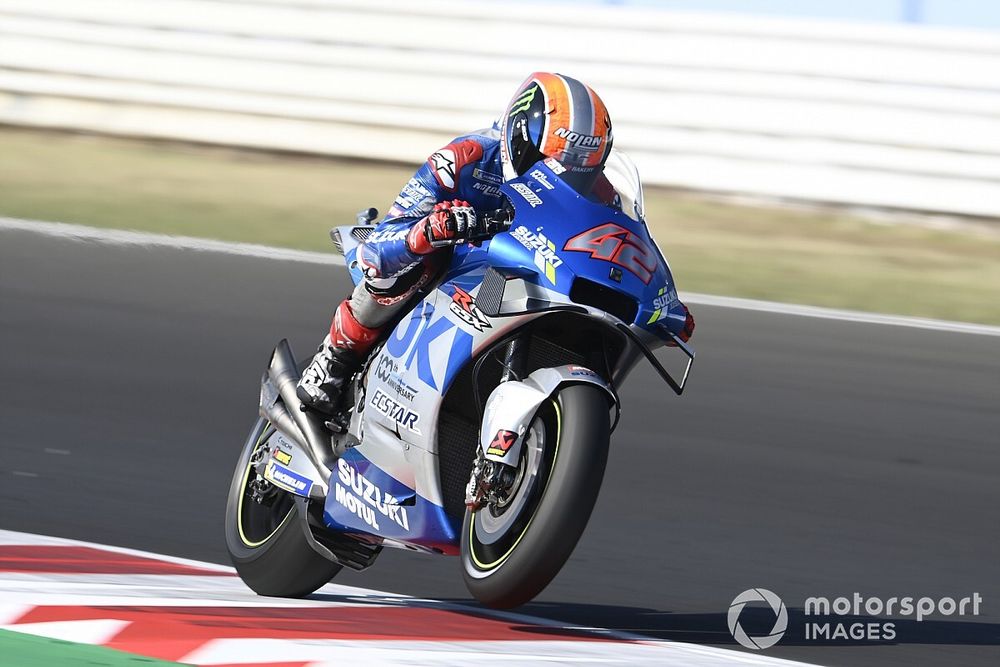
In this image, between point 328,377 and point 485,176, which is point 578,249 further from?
point 328,377

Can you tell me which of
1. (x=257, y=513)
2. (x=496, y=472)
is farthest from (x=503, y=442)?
(x=257, y=513)

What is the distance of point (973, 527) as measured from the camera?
19.2ft

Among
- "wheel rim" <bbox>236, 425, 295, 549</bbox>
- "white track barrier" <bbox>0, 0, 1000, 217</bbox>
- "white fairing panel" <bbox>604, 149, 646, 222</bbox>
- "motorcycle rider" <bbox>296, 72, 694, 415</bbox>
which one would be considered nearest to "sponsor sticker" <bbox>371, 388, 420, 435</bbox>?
"motorcycle rider" <bbox>296, 72, 694, 415</bbox>

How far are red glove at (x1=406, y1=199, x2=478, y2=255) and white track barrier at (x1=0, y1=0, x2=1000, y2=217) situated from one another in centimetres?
782

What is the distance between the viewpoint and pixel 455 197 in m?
4.29

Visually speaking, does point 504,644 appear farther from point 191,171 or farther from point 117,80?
point 117,80

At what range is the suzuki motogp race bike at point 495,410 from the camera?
3.69 meters

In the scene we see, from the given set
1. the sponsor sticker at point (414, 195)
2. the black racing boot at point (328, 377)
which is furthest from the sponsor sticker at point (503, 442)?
the black racing boot at point (328, 377)

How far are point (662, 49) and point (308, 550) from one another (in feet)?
26.8

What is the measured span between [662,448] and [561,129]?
294 centimetres

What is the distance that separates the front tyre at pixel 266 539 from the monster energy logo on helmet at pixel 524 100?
1.32 metres

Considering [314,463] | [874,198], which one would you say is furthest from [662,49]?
[314,463]

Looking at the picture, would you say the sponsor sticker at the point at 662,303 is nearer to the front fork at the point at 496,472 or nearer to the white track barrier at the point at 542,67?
the front fork at the point at 496,472

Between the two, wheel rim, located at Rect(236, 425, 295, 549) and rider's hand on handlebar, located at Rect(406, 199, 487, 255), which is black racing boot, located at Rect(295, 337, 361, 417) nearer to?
wheel rim, located at Rect(236, 425, 295, 549)
